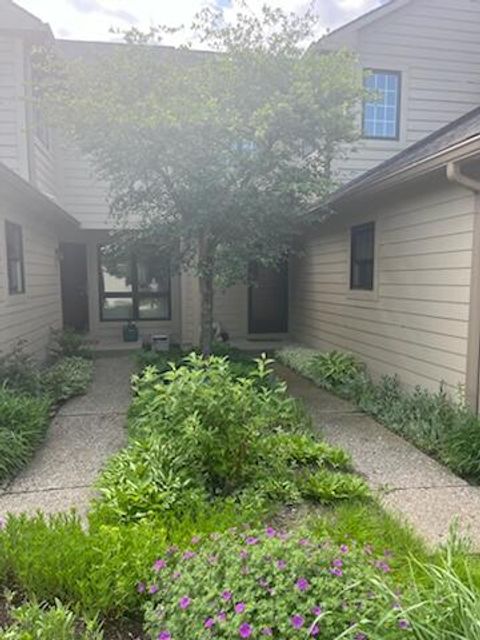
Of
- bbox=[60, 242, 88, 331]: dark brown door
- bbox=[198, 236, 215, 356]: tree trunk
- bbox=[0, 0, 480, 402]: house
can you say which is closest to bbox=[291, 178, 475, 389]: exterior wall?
bbox=[0, 0, 480, 402]: house

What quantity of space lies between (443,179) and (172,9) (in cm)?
460

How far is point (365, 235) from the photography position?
7.27m

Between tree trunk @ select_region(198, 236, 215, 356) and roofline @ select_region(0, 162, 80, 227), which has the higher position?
roofline @ select_region(0, 162, 80, 227)

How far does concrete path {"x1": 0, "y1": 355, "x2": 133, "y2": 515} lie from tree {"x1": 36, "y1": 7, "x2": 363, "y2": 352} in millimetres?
2503

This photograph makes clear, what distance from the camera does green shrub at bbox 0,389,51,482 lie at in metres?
3.99

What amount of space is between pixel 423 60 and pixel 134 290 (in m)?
8.01

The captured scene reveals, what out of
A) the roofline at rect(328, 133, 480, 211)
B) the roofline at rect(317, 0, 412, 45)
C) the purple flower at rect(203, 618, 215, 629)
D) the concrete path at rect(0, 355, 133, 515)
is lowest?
the concrete path at rect(0, 355, 133, 515)

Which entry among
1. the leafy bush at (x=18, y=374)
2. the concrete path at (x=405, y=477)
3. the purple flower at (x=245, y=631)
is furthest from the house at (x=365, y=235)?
the purple flower at (x=245, y=631)

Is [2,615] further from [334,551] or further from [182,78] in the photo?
[182,78]

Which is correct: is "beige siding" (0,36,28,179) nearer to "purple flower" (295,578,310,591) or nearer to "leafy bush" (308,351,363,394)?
"leafy bush" (308,351,363,394)

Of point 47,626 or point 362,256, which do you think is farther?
point 362,256

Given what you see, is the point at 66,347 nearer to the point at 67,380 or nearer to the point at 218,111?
the point at 67,380

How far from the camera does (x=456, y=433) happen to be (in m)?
4.20

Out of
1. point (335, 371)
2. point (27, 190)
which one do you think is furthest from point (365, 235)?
point (27, 190)
